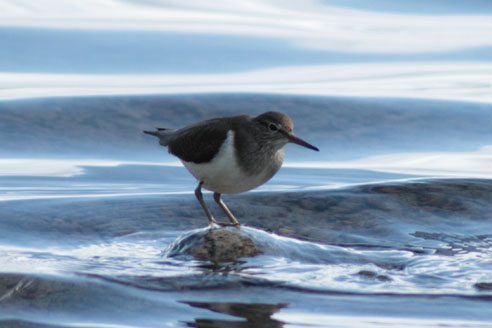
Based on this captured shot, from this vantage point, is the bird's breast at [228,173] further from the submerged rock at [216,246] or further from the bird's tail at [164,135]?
the bird's tail at [164,135]

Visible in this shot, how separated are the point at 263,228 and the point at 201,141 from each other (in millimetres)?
1159

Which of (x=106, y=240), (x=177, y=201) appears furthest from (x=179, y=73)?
(x=106, y=240)

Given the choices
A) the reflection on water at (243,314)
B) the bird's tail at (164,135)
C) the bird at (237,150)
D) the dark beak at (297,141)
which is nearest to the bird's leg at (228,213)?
the bird at (237,150)

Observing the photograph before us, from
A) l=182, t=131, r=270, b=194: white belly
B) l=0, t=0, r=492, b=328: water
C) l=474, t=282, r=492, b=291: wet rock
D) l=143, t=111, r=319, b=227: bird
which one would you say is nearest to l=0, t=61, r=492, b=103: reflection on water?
l=0, t=0, r=492, b=328: water

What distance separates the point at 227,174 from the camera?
6.44 metres

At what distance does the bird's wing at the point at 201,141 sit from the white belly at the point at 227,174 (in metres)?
0.06

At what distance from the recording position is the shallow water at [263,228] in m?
5.03

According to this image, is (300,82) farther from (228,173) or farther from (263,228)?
(228,173)

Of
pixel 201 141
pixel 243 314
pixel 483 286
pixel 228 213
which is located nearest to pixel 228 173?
pixel 201 141

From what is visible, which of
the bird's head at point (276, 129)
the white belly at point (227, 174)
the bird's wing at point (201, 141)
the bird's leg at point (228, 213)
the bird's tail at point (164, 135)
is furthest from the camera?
the bird's tail at point (164, 135)

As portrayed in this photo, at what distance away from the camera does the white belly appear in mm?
6445

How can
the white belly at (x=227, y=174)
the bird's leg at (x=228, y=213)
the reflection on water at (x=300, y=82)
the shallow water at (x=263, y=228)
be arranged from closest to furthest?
the shallow water at (x=263, y=228) < the white belly at (x=227, y=174) < the bird's leg at (x=228, y=213) < the reflection on water at (x=300, y=82)

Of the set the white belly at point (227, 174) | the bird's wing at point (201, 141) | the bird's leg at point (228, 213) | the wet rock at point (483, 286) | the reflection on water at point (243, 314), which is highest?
the bird's wing at point (201, 141)

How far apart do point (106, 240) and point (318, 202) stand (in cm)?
215
